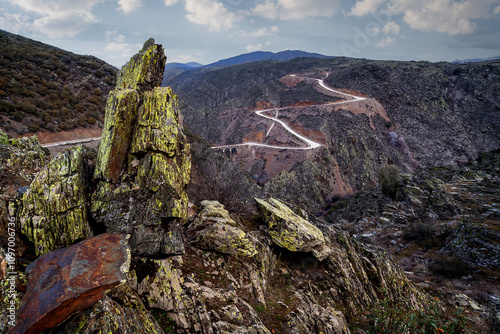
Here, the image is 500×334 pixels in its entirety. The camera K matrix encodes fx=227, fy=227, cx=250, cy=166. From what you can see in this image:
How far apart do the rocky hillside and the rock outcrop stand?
0.03 meters

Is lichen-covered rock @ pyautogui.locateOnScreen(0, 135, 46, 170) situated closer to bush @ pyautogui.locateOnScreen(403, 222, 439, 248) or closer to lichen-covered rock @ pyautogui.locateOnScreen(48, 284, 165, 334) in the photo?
lichen-covered rock @ pyautogui.locateOnScreen(48, 284, 165, 334)

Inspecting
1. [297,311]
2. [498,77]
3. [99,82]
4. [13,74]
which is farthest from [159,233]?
[498,77]

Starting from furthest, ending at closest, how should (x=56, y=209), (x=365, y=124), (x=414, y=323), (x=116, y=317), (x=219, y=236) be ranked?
(x=365, y=124) → (x=219, y=236) → (x=414, y=323) → (x=56, y=209) → (x=116, y=317)

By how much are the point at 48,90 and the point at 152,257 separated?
35.4 m

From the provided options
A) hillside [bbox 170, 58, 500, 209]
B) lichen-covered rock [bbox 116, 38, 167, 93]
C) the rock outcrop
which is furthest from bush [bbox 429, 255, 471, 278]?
hillside [bbox 170, 58, 500, 209]

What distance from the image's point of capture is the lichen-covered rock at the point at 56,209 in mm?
4941

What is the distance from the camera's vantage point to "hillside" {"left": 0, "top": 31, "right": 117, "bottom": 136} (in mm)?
22734

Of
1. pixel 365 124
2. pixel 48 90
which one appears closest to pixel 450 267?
pixel 48 90

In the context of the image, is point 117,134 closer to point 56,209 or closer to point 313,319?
point 56,209

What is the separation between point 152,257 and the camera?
574 cm

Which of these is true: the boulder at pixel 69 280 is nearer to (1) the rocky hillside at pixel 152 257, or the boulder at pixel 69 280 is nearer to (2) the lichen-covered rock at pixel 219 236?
(1) the rocky hillside at pixel 152 257

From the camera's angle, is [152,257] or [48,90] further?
[48,90]

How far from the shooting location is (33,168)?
7066 mm

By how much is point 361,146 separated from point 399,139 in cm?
1385
